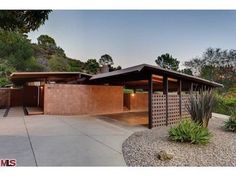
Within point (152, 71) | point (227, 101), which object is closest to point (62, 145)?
point (152, 71)

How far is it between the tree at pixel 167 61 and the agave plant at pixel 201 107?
1.44 meters

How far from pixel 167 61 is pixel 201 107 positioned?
1.84 metres

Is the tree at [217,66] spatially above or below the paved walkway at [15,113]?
above

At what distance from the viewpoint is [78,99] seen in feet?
26.7

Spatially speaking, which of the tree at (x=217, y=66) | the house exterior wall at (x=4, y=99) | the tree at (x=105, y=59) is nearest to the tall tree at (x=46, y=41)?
the tree at (x=105, y=59)

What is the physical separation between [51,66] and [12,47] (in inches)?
51.5

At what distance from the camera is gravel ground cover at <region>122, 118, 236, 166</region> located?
10.8 feet

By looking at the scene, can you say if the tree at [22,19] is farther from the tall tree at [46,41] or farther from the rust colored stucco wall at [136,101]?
the rust colored stucco wall at [136,101]

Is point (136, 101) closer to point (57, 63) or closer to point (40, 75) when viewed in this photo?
point (40, 75)

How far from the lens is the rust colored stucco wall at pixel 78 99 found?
772 centimetres

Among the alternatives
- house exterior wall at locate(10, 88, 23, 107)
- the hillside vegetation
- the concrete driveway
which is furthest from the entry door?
the hillside vegetation

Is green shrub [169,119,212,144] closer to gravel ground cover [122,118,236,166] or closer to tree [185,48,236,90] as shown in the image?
gravel ground cover [122,118,236,166]
